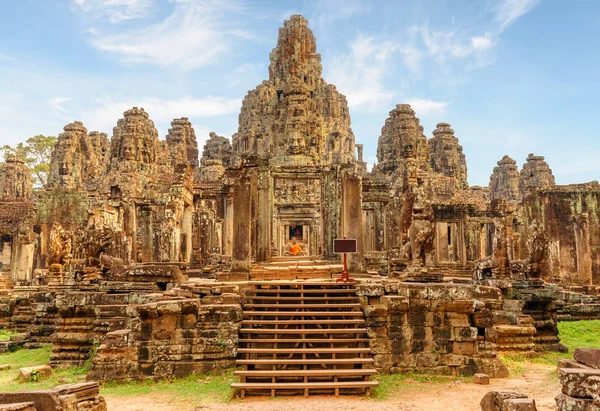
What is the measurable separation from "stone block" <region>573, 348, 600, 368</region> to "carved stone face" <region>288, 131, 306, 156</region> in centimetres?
2538

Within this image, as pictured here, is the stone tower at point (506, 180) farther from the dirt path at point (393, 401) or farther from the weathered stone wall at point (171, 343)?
the weathered stone wall at point (171, 343)

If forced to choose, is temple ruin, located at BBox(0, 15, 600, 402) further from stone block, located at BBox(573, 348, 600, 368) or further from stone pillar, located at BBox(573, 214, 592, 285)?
stone block, located at BBox(573, 348, 600, 368)

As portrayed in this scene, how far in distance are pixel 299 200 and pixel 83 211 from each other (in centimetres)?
1531

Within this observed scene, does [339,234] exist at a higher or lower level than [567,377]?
higher

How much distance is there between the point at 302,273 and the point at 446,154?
88.9 feet

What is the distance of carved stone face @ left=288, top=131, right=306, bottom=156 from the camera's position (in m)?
30.7

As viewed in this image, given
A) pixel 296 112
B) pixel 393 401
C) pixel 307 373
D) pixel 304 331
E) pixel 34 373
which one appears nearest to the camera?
pixel 393 401

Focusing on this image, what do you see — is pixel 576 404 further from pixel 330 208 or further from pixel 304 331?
pixel 330 208

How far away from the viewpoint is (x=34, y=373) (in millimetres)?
8836

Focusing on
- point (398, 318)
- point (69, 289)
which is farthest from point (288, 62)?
Result: point (398, 318)

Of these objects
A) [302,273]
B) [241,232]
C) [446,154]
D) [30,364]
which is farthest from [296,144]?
[30,364]

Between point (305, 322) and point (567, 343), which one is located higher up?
point (305, 322)

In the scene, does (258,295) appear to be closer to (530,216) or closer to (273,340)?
(273,340)

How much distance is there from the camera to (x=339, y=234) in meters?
14.4
